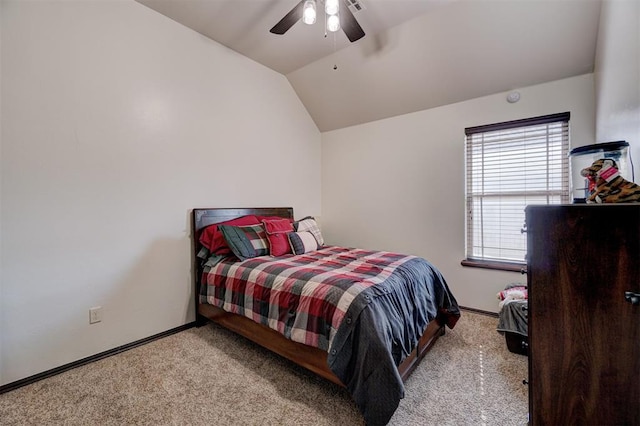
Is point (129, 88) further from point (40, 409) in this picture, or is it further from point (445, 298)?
point (445, 298)

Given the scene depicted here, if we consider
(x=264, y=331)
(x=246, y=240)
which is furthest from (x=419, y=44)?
(x=264, y=331)

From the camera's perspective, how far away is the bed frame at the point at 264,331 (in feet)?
5.92

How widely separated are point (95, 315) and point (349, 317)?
212 centimetres

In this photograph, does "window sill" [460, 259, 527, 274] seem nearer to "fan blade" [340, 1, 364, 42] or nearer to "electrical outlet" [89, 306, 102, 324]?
"fan blade" [340, 1, 364, 42]

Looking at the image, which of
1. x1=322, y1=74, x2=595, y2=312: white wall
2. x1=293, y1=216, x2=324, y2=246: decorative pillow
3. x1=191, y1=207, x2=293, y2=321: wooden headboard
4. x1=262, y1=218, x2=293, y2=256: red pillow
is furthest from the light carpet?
x1=293, y1=216, x2=324, y2=246: decorative pillow

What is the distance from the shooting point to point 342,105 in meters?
3.92

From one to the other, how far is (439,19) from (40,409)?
4.27 metres

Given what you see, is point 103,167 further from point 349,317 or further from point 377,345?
point 377,345

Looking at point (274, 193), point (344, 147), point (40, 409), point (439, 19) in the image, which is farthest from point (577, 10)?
point (40, 409)

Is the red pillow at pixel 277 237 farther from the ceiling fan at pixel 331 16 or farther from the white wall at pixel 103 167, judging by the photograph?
the ceiling fan at pixel 331 16

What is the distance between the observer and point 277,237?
293cm

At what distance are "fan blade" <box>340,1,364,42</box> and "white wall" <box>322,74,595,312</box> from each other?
1634 millimetres

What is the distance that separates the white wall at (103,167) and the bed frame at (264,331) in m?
0.11

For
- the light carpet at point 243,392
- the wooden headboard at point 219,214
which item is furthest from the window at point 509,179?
the wooden headboard at point 219,214
